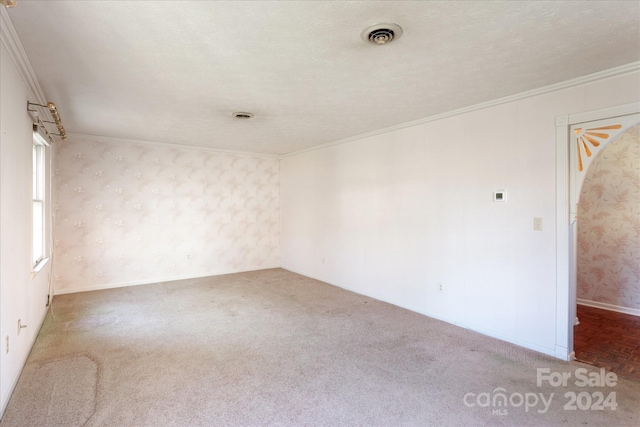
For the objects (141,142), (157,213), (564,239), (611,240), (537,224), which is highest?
(141,142)

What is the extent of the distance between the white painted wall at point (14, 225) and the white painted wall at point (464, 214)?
147 inches

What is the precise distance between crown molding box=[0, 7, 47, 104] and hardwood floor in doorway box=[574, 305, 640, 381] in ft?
15.7

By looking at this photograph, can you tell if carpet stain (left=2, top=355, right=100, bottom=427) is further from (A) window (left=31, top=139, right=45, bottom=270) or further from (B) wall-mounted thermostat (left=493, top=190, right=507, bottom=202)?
(B) wall-mounted thermostat (left=493, top=190, right=507, bottom=202)

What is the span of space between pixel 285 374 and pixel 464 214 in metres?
2.42

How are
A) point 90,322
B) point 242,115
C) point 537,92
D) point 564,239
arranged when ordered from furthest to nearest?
1. point 242,115
2. point 90,322
3. point 537,92
4. point 564,239

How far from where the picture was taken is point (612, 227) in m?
4.17

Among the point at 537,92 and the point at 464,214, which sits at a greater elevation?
the point at 537,92

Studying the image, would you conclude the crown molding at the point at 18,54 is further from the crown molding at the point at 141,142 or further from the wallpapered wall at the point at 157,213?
the wallpapered wall at the point at 157,213

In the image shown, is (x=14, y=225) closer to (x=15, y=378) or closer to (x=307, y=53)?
(x=15, y=378)

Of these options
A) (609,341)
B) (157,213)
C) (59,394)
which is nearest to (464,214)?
(609,341)

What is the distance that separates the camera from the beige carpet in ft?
6.63

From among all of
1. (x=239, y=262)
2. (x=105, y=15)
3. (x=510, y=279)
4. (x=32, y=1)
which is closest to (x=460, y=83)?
(x=510, y=279)

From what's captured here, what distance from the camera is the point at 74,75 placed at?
2641 millimetres

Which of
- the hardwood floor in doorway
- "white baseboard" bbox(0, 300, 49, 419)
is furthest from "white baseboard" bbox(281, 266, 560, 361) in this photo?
"white baseboard" bbox(0, 300, 49, 419)
